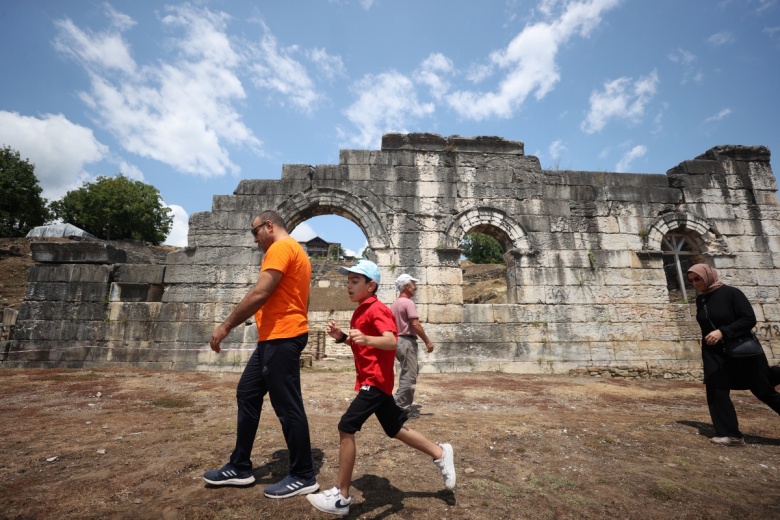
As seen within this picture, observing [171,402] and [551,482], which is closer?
[551,482]

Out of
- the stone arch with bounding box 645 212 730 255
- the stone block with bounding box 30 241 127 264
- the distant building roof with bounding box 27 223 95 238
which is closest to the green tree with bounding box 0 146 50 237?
the distant building roof with bounding box 27 223 95 238

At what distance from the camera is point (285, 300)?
8.79ft

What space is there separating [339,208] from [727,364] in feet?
24.4

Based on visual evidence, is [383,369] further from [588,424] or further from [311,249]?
[311,249]

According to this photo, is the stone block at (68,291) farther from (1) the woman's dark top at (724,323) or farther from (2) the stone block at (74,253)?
(1) the woman's dark top at (724,323)

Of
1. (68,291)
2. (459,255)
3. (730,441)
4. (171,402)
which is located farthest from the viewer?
(459,255)

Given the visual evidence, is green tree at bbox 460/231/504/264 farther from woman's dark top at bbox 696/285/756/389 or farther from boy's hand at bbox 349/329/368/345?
boy's hand at bbox 349/329/368/345

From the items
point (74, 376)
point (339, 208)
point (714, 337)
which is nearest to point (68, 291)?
point (74, 376)

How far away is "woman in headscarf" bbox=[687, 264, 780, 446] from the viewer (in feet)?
12.5

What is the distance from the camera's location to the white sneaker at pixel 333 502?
2.17m

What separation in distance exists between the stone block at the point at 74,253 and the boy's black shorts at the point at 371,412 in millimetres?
8902

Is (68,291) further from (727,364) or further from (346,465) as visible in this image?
(727,364)

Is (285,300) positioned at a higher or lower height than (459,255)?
lower

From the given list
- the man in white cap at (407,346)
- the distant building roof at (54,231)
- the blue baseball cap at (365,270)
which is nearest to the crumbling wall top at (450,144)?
the man in white cap at (407,346)
